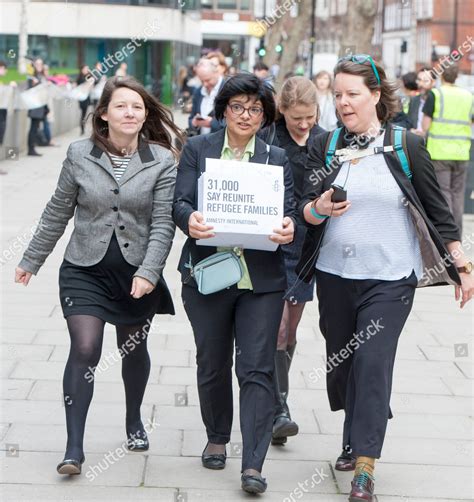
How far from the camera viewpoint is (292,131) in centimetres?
579

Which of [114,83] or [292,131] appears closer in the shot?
[114,83]

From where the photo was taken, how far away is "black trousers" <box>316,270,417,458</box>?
4926mm

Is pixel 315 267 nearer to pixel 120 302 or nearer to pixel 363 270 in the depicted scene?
pixel 363 270

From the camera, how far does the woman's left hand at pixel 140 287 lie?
5047 millimetres

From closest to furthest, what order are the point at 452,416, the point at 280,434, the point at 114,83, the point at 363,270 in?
the point at 363,270 < the point at 114,83 < the point at 280,434 < the point at 452,416

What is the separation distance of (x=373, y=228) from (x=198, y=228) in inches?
28.8

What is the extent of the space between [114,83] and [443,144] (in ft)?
23.4

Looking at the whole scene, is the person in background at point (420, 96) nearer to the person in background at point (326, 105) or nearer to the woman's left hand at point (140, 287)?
the person in background at point (326, 105)

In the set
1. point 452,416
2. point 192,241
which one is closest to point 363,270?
point 192,241

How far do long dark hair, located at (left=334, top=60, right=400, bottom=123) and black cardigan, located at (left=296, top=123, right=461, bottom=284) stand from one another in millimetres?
69

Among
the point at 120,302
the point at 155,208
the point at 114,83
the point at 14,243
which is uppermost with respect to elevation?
the point at 114,83

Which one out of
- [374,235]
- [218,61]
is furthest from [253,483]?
[218,61]

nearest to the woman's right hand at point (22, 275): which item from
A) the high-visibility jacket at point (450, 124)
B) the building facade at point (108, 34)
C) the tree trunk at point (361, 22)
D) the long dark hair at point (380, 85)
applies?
the long dark hair at point (380, 85)

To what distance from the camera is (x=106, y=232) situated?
5.16 metres
